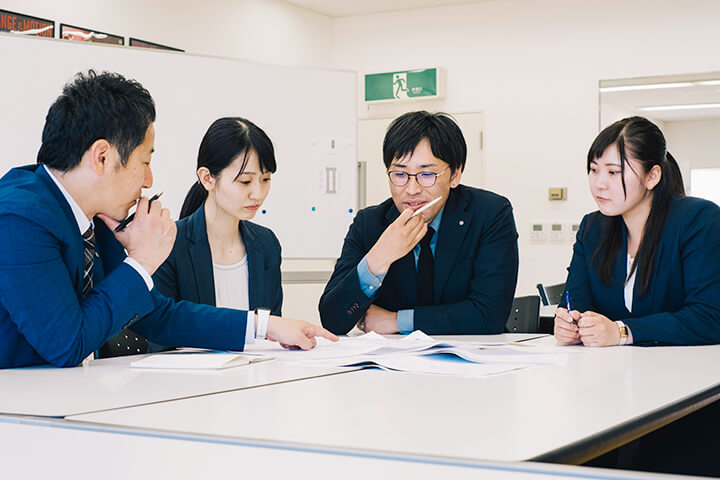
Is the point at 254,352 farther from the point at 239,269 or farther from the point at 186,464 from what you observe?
the point at 186,464

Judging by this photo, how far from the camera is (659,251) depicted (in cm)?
222

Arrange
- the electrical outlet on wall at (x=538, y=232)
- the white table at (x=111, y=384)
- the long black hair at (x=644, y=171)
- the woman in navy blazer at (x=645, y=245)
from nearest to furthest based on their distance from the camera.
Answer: the white table at (x=111, y=384)
the woman in navy blazer at (x=645, y=245)
the long black hair at (x=644, y=171)
the electrical outlet on wall at (x=538, y=232)

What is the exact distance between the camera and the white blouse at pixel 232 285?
2.47 meters

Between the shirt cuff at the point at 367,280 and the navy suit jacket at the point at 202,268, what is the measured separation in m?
0.32

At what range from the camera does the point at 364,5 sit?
652cm

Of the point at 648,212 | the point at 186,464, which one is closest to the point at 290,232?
the point at 648,212

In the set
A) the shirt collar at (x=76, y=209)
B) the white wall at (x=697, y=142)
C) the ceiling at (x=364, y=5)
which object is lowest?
the shirt collar at (x=76, y=209)

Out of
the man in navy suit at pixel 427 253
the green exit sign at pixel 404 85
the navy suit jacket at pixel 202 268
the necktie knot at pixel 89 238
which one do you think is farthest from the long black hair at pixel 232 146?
the green exit sign at pixel 404 85

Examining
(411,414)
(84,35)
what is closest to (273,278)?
(411,414)

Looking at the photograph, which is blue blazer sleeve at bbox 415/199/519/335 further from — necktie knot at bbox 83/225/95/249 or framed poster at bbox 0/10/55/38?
framed poster at bbox 0/10/55/38

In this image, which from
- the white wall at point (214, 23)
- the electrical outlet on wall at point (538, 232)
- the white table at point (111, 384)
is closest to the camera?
the white table at point (111, 384)

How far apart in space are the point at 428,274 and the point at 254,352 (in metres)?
0.90

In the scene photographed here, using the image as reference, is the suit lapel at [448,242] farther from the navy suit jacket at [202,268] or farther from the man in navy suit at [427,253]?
the navy suit jacket at [202,268]

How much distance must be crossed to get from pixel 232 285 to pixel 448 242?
709mm
